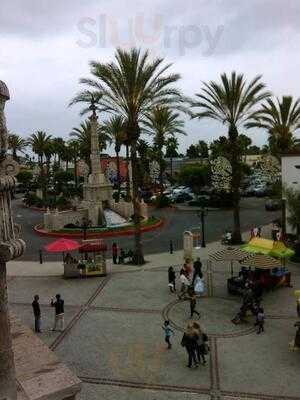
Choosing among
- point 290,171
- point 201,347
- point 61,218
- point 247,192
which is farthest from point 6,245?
point 247,192

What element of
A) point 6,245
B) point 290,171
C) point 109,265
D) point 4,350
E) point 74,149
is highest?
point 74,149

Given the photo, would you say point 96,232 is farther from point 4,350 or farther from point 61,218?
point 4,350

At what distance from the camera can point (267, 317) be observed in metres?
15.8

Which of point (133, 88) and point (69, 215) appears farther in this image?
point (69, 215)

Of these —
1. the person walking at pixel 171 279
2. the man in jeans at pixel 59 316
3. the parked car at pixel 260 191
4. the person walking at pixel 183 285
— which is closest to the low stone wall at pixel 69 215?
the person walking at pixel 171 279

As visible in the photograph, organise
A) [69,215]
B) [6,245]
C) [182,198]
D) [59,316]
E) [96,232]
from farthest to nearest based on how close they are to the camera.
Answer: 1. [182,198]
2. [69,215]
3. [96,232]
4. [59,316]
5. [6,245]

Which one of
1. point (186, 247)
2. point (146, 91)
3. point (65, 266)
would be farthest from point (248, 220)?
point (65, 266)

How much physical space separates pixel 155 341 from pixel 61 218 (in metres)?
24.0

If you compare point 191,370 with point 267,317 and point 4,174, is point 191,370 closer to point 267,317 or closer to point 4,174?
point 267,317

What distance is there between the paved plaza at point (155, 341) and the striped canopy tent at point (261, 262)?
131 centimetres

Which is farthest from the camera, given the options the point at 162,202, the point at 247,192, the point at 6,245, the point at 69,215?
the point at 247,192

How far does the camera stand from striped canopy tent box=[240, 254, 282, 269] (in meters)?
17.7

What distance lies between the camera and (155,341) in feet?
45.7

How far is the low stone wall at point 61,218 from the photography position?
36125 mm
